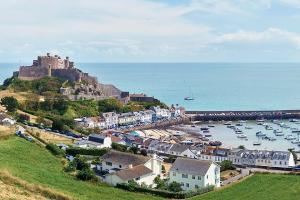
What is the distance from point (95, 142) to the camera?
44844 mm

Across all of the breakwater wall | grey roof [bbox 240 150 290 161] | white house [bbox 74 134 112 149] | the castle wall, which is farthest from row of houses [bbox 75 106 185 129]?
grey roof [bbox 240 150 290 161]

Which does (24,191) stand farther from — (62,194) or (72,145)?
(72,145)

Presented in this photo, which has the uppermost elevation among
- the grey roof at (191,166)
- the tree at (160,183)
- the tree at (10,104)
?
the tree at (10,104)

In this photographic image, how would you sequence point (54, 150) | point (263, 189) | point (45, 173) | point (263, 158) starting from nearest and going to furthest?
point (45, 173)
point (263, 189)
point (54, 150)
point (263, 158)

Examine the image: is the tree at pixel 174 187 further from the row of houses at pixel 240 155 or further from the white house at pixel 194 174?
the row of houses at pixel 240 155

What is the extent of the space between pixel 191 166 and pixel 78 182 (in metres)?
8.24

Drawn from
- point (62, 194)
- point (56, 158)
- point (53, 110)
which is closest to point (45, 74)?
point (53, 110)

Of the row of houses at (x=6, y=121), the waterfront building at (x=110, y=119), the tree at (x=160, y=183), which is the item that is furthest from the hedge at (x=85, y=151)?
the waterfront building at (x=110, y=119)

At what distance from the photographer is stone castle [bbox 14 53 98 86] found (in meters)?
86.9

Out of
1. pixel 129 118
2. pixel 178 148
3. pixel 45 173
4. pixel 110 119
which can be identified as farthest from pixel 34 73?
pixel 45 173

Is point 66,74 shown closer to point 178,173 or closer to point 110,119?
point 110,119

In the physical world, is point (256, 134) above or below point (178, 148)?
above

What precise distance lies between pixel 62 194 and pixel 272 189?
14.2 m

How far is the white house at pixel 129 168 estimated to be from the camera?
29.8 m
